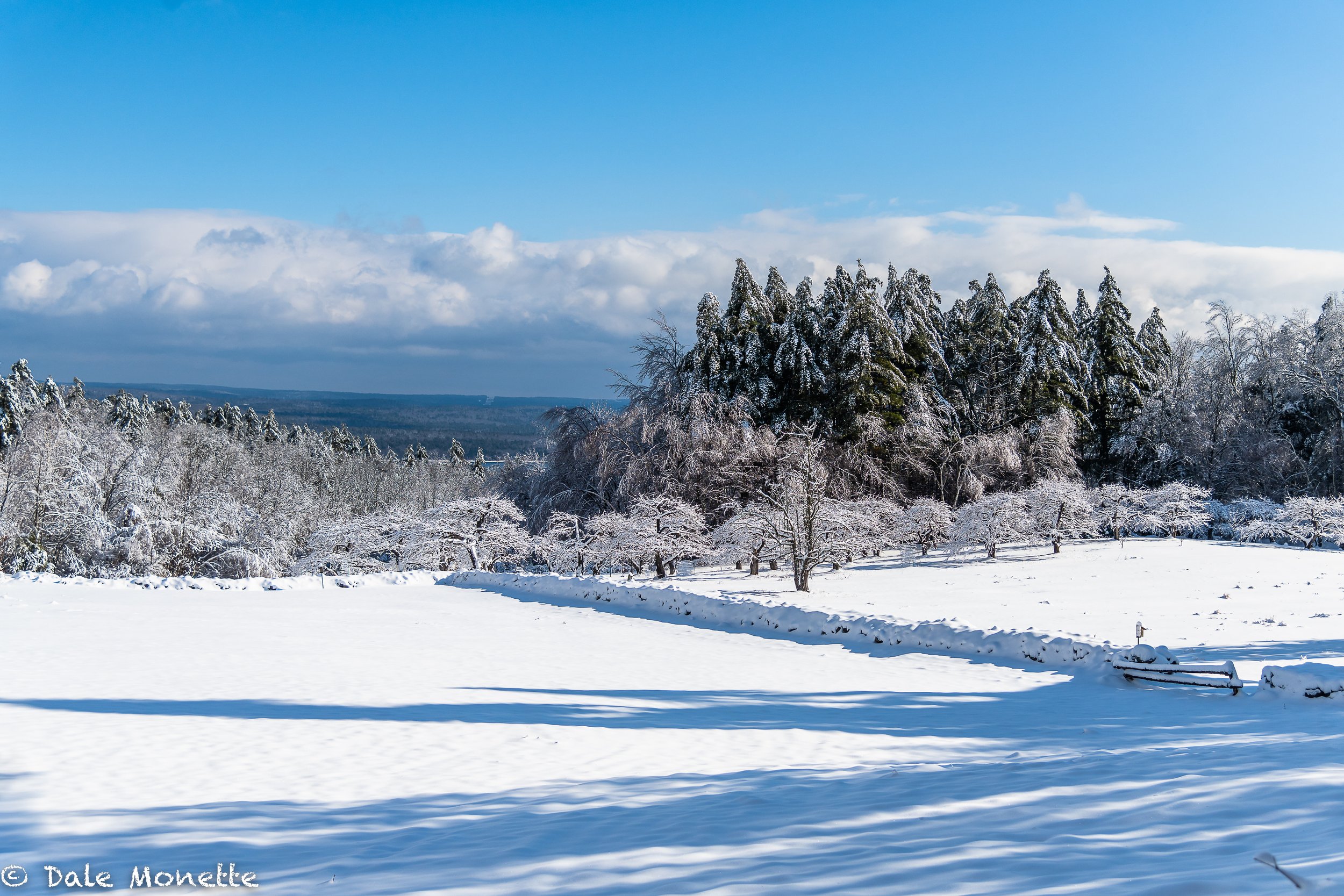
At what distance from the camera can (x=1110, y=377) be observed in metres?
42.9

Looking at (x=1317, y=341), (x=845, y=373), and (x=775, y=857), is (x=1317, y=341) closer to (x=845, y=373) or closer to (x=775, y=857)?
(x=845, y=373)

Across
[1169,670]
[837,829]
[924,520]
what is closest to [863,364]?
Answer: [924,520]

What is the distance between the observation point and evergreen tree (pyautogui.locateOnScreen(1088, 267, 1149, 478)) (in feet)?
139

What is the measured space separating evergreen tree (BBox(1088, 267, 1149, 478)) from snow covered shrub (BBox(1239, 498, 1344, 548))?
30.5 ft

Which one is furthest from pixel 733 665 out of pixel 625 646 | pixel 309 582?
pixel 309 582

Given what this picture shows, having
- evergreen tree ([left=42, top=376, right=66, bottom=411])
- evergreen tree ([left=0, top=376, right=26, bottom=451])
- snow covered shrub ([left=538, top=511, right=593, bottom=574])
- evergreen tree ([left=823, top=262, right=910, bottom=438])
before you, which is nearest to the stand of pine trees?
evergreen tree ([left=823, top=262, right=910, bottom=438])

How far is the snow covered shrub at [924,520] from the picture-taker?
103 ft

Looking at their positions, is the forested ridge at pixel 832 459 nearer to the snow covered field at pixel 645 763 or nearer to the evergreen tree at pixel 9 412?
the evergreen tree at pixel 9 412

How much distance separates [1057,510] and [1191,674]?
888 inches

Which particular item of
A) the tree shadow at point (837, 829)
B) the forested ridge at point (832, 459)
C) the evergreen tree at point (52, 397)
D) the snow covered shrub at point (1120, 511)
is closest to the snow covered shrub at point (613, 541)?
the forested ridge at point (832, 459)

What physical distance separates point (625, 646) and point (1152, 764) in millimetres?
9589

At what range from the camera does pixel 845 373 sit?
34688mm

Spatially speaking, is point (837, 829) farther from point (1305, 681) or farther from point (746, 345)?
point (746, 345)

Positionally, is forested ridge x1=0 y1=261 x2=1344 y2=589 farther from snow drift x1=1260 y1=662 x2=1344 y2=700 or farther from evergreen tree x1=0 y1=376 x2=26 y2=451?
snow drift x1=1260 y1=662 x2=1344 y2=700
